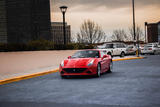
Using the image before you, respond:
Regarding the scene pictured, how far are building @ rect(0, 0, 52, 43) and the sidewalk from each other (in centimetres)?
9780

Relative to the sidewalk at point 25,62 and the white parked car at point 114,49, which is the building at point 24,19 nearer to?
the white parked car at point 114,49

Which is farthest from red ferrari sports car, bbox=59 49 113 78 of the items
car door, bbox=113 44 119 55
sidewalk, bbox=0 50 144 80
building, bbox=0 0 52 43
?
building, bbox=0 0 52 43

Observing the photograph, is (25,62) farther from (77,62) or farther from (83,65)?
(83,65)

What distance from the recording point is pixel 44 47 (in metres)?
21.4

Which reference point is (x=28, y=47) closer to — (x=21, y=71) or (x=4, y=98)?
(x=21, y=71)

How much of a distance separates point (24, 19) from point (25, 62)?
107 m

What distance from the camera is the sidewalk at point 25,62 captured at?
15.1 metres

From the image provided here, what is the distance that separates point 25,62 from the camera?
17250mm

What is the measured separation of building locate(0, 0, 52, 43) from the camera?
119312 mm

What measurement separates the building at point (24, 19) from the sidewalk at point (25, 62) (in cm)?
9780

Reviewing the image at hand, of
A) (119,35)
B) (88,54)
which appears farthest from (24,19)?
(88,54)

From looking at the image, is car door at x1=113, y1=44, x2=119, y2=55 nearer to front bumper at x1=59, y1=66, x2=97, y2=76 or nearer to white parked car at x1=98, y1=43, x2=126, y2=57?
white parked car at x1=98, y1=43, x2=126, y2=57

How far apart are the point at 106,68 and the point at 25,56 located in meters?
5.39

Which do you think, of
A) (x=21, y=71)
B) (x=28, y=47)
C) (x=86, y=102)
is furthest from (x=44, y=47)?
(x=86, y=102)
